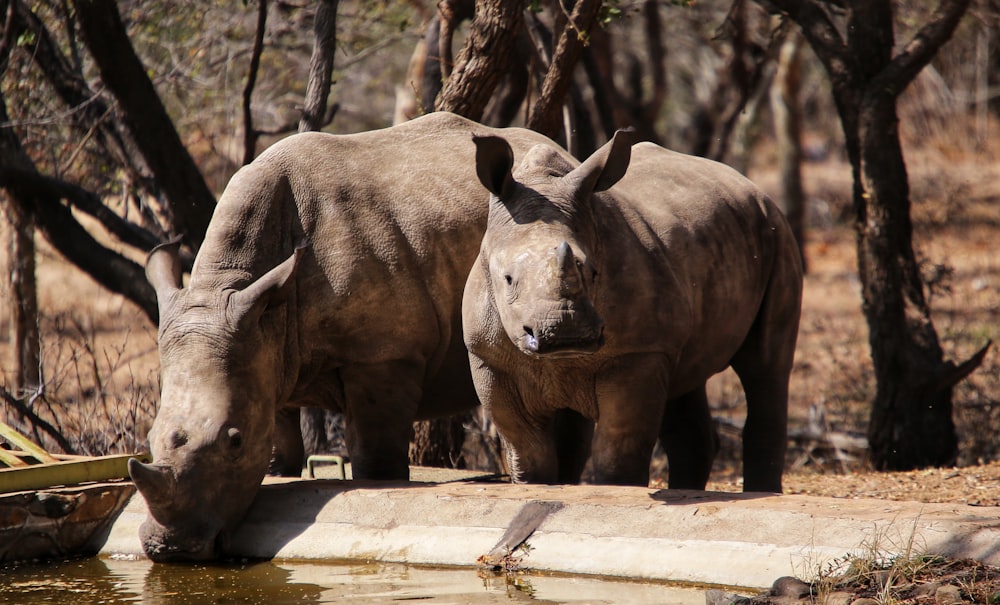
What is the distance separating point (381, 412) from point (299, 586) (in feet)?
4.41

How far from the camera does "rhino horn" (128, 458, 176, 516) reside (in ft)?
18.1

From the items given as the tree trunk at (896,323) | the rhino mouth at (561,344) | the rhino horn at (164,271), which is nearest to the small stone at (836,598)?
the rhino mouth at (561,344)

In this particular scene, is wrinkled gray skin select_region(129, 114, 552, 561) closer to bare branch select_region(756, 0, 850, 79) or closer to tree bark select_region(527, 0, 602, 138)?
tree bark select_region(527, 0, 602, 138)

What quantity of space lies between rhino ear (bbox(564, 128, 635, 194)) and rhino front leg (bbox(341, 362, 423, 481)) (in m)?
1.48

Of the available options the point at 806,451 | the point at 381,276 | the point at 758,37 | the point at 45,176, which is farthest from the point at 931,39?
the point at 758,37

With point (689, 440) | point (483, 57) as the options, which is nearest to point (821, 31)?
point (483, 57)

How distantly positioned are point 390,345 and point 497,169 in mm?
1287

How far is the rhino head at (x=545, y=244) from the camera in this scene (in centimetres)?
504

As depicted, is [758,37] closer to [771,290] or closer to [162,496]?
[771,290]

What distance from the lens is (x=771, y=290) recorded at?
24.1 feet

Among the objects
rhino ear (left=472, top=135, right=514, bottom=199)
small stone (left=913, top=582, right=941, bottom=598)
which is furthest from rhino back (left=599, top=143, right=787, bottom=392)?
small stone (left=913, top=582, right=941, bottom=598)

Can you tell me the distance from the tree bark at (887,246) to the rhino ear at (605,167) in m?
3.93

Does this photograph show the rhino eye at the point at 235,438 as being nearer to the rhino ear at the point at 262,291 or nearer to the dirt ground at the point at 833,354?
the rhino ear at the point at 262,291

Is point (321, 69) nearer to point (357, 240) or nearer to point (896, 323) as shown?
point (357, 240)
